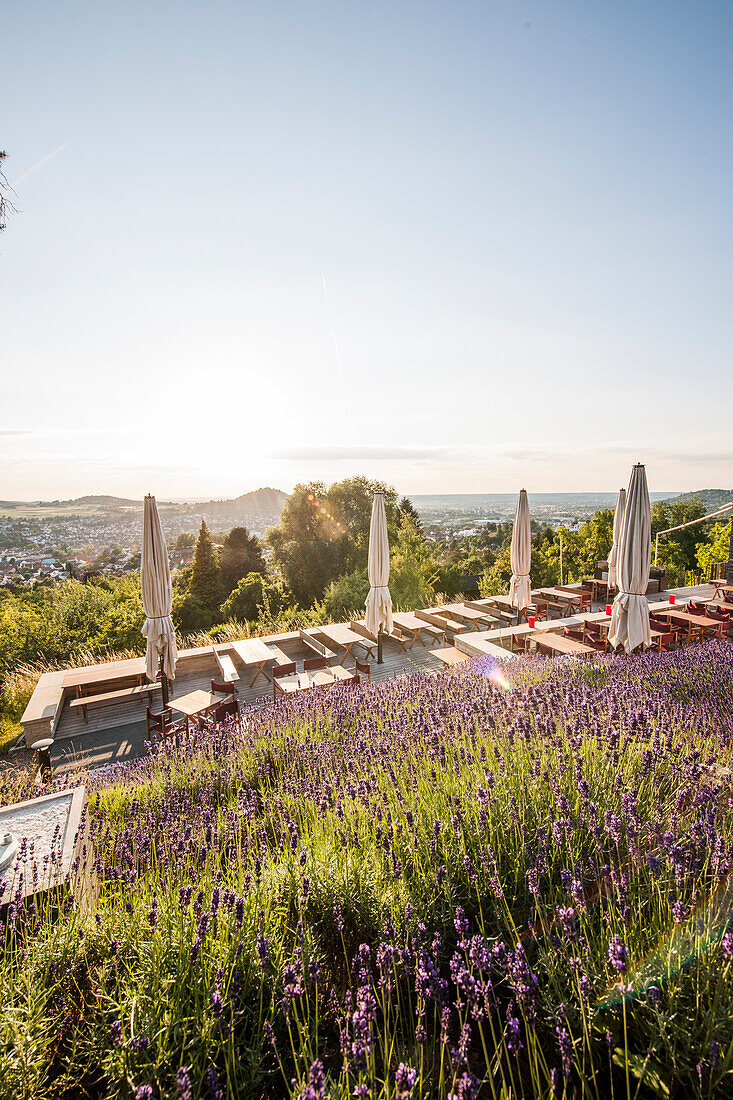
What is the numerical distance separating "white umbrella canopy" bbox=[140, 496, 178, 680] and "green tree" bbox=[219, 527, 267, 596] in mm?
26535

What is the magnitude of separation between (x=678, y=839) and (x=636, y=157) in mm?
11854

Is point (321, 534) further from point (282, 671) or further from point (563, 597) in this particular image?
point (282, 671)

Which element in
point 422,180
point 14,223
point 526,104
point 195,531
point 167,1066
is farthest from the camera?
point 195,531

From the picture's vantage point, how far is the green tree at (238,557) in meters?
33.7

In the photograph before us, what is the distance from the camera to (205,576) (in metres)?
30.7

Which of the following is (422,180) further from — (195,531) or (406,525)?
(195,531)

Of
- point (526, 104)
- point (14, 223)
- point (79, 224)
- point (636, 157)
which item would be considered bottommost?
point (14, 223)

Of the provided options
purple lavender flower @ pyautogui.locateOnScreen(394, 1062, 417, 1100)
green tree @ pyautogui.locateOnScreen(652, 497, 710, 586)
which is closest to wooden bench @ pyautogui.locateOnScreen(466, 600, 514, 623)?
purple lavender flower @ pyautogui.locateOnScreen(394, 1062, 417, 1100)

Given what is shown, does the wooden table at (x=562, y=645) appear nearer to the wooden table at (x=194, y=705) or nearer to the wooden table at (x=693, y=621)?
the wooden table at (x=693, y=621)

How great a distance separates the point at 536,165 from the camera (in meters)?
9.41

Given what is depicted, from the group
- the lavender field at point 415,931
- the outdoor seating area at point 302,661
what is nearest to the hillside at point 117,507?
the outdoor seating area at point 302,661

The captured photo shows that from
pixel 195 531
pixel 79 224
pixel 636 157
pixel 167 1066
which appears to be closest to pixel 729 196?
pixel 636 157

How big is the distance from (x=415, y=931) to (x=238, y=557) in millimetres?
33730

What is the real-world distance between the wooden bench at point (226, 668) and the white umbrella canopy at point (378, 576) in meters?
2.51
